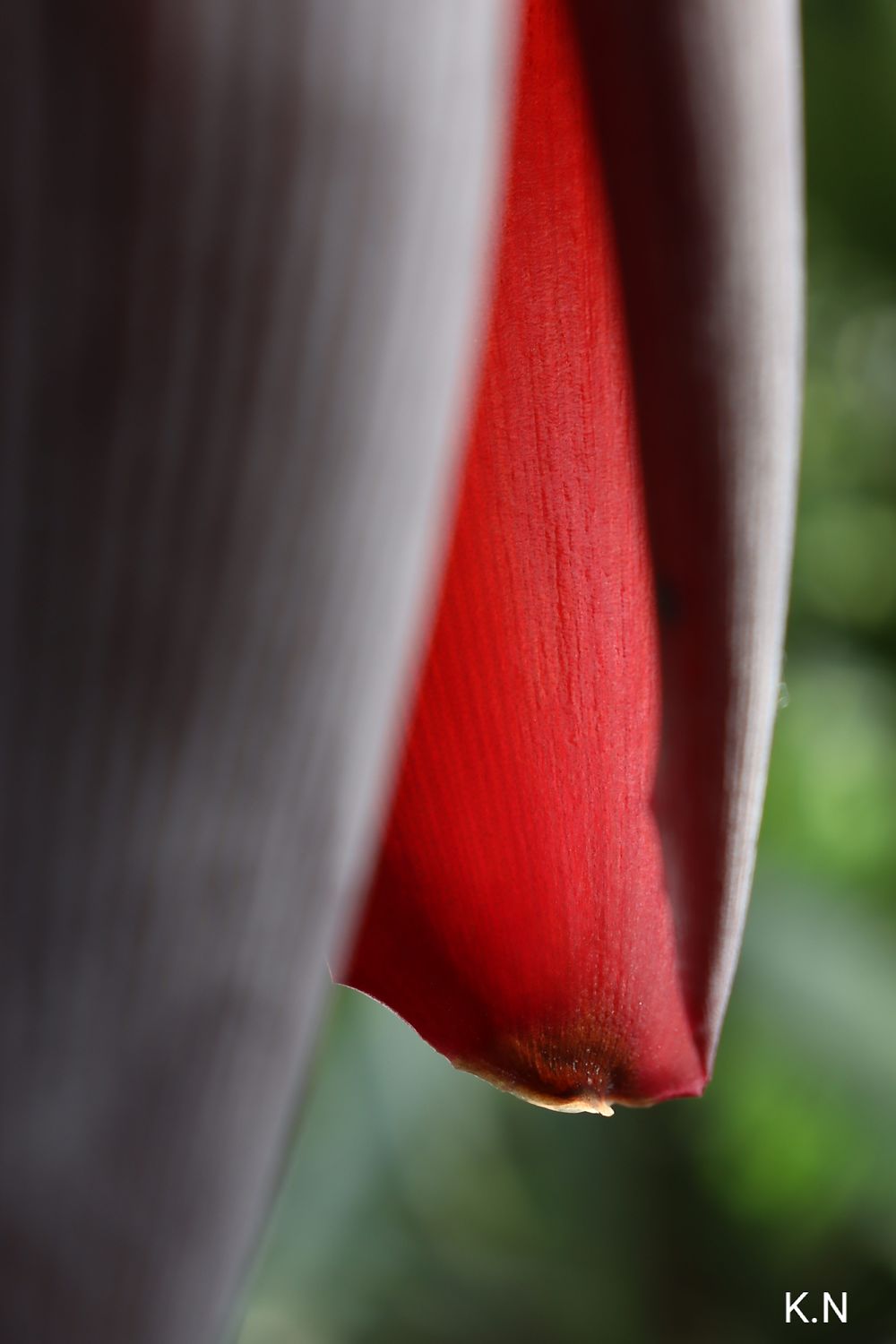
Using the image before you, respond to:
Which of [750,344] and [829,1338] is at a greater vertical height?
[750,344]

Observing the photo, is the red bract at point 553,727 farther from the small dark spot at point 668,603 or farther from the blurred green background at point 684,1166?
the blurred green background at point 684,1166

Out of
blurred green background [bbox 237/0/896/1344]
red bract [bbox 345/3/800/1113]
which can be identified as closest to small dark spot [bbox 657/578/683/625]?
red bract [bbox 345/3/800/1113]

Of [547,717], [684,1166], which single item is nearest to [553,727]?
[547,717]

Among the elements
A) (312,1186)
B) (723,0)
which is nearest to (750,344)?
(723,0)

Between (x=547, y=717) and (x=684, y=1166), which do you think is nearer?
(x=547, y=717)

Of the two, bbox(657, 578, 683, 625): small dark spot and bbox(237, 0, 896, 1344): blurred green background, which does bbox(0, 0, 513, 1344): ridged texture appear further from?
bbox(237, 0, 896, 1344): blurred green background

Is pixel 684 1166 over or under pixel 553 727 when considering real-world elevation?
under

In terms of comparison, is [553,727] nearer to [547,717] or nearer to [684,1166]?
[547,717]

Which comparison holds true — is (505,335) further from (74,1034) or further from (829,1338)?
(829,1338)
